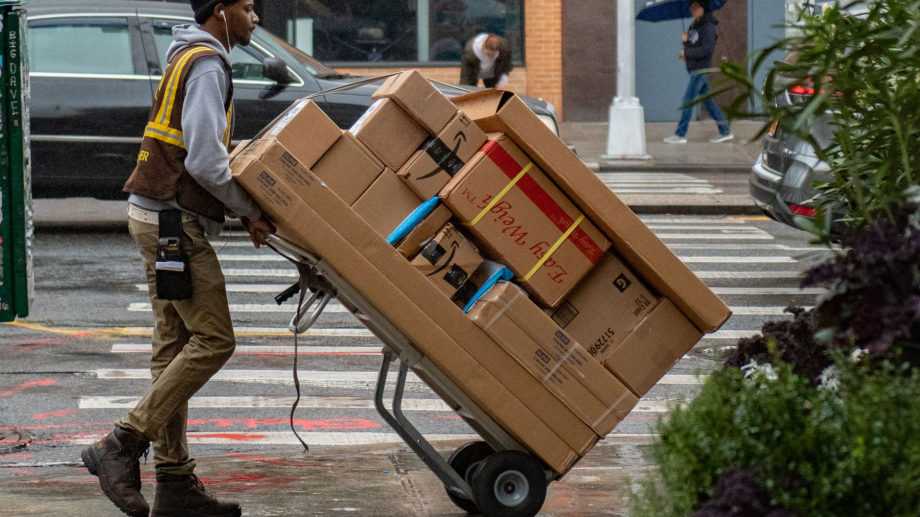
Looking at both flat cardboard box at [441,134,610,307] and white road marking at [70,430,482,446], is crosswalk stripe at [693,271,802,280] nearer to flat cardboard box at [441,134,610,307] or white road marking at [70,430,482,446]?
white road marking at [70,430,482,446]

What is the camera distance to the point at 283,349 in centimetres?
715

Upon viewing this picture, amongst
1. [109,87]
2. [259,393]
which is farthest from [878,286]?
[109,87]

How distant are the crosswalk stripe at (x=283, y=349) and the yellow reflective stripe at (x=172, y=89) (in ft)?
10.6

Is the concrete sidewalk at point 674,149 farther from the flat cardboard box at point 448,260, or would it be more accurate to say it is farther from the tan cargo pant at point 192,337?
the tan cargo pant at point 192,337

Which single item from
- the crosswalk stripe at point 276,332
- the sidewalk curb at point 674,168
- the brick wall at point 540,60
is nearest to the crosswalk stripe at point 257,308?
the crosswalk stripe at point 276,332

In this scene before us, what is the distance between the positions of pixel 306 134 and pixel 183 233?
561 mm

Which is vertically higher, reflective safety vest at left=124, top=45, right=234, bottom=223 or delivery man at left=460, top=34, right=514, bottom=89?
reflective safety vest at left=124, top=45, right=234, bottom=223

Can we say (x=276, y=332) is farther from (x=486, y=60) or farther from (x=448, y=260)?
(x=486, y=60)

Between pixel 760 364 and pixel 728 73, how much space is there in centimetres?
78

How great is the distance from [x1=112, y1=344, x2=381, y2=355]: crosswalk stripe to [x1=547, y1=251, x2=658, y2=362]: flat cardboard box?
3.22m

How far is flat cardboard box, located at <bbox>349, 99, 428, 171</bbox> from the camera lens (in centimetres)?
402

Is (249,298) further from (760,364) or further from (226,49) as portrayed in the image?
(760,364)

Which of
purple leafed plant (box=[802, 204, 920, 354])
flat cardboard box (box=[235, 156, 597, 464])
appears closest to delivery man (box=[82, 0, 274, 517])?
flat cardboard box (box=[235, 156, 597, 464])

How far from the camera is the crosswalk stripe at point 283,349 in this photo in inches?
277
